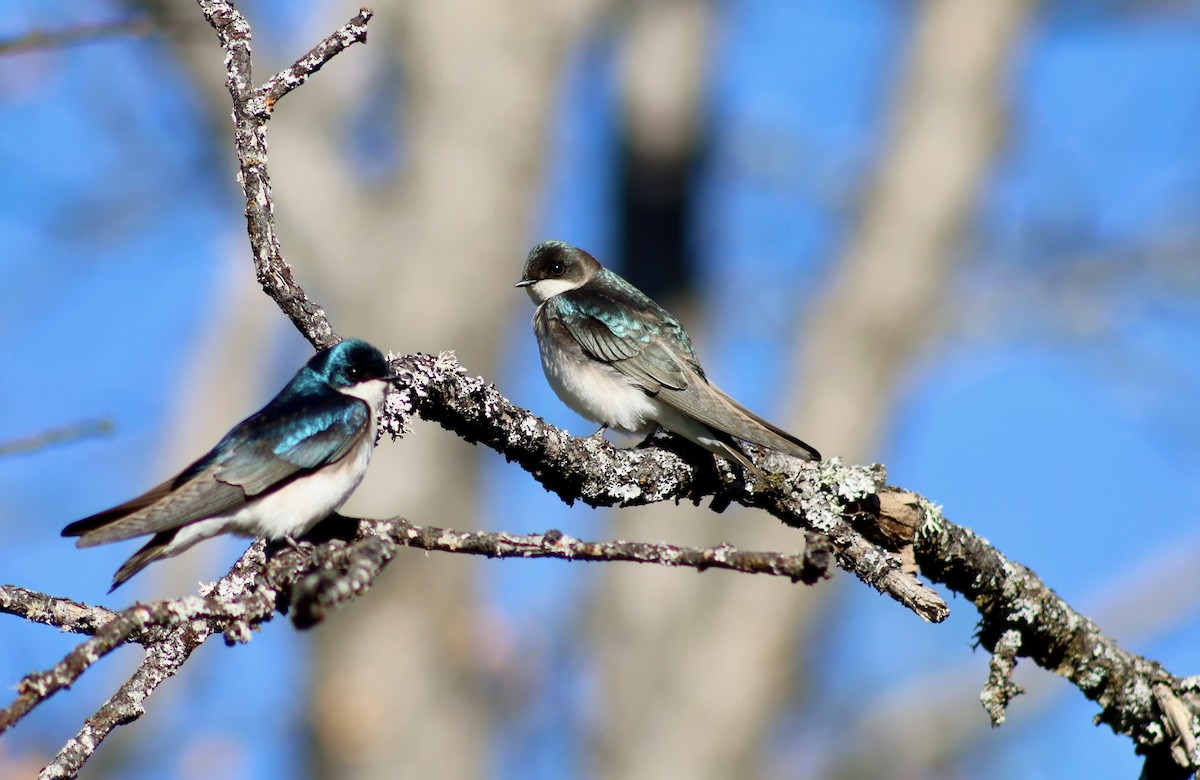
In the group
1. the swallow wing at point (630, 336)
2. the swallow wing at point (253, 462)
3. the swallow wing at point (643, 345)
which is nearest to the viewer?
the swallow wing at point (253, 462)

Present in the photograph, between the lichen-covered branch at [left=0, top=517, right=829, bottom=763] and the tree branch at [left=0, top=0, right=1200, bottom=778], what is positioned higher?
the tree branch at [left=0, top=0, right=1200, bottom=778]

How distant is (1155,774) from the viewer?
3436 mm

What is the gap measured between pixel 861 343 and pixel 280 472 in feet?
22.4

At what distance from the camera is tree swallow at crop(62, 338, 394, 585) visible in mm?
3117

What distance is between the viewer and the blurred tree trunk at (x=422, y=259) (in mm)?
9023

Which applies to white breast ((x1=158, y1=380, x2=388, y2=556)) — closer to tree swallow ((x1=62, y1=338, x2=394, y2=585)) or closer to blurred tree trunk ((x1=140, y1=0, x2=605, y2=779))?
tree swallow ((x1=62, y1=338, x2=394, y2=585))

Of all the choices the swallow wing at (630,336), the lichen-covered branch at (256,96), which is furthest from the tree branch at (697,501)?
the swallow wing at (630,336)

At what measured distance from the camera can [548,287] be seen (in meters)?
6.20

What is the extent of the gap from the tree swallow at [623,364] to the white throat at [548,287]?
327 mm

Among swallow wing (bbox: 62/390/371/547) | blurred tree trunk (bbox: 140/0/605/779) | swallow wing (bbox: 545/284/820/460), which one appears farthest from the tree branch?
blurred tree trunk (bbox: 140/0/605/779)

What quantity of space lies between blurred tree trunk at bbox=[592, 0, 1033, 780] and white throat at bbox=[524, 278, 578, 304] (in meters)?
3.54

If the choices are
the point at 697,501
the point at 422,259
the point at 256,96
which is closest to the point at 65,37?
the point at 256,96

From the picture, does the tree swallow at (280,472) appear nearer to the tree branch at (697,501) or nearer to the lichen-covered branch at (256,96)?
the tree branch at (697,501)

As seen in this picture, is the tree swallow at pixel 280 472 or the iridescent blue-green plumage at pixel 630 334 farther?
the iridescent blue-green plumage at pixel 630 334
